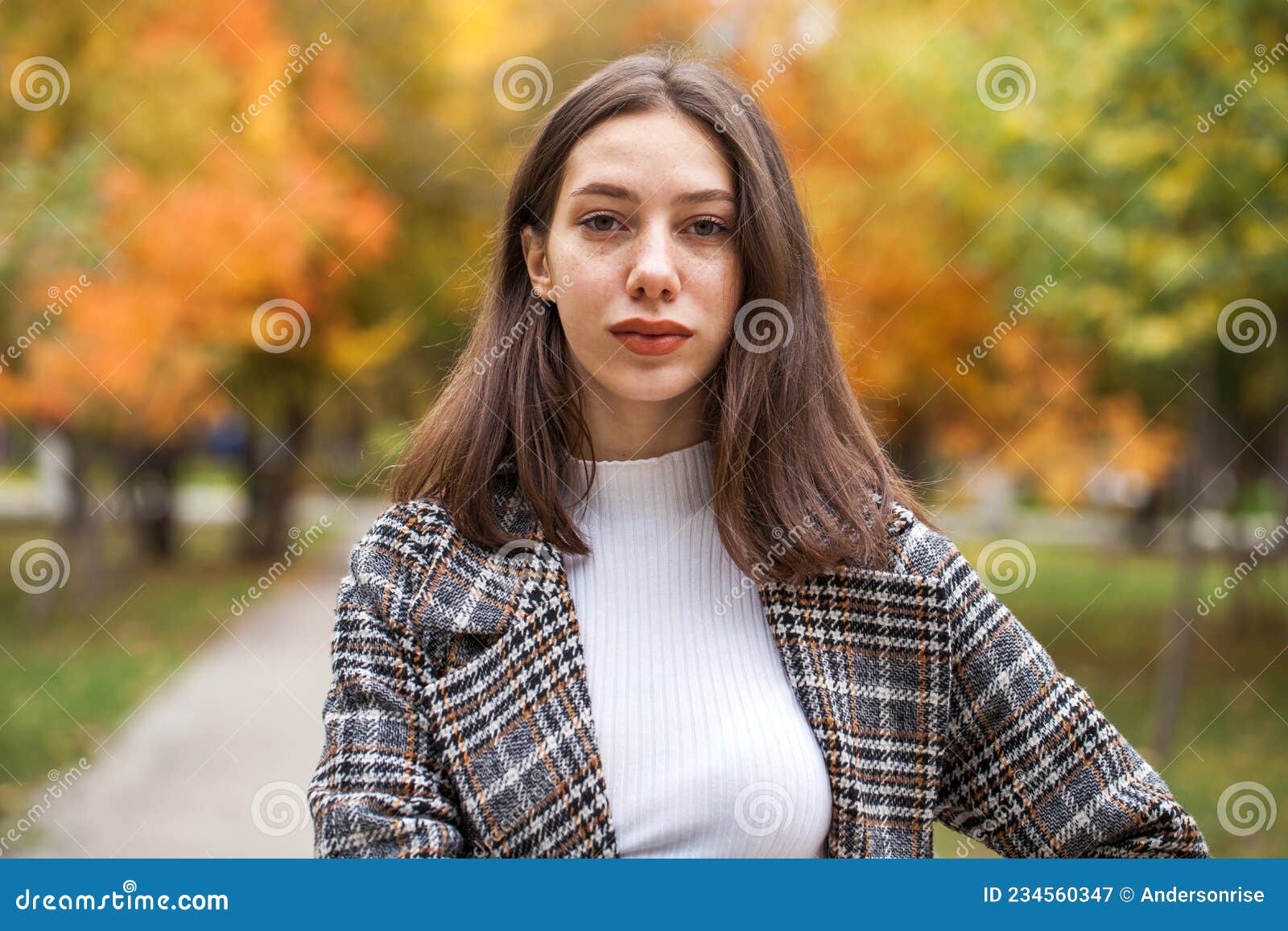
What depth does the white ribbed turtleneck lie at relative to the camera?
2.02 metres

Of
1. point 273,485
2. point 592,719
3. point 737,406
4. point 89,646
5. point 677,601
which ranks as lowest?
point 592,719

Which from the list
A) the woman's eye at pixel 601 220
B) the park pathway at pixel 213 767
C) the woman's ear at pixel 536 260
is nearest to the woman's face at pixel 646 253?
the woman's eye at pixel 601 220

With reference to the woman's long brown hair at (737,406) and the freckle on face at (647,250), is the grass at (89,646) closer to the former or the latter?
the woman's long brown hair at (737,406)

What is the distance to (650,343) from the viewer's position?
7.07 feet

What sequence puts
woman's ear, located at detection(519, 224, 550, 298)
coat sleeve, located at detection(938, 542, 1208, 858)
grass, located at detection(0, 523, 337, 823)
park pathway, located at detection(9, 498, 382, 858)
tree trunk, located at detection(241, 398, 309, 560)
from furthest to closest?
tree trunk, located at detection(241, 398, 309, 560) → grass, located at detection(0, 523, 337, 823) → park pathway, located at detection(9, 498, 382, 858) → woman's ear, located at detection(519, 224, 550, 298) → coat sleeve, located at detection(938, 542, 1208, 858)

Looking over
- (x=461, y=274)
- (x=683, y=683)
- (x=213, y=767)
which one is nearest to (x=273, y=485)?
(x=461, y=274)

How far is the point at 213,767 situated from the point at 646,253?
7.19 meters

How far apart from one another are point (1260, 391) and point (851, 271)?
12.2ft

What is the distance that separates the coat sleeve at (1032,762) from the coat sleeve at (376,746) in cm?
81

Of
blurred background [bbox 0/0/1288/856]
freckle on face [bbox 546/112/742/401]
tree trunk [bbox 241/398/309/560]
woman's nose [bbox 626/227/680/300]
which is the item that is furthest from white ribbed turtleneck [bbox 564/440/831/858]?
tree trunk [bbox 241/398/309/560]

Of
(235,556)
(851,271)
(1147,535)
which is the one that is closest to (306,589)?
(235,556)

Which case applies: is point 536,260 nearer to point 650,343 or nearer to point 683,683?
point 650,343

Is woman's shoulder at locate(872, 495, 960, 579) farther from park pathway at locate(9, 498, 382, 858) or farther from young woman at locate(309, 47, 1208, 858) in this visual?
park pathway at locate(9, 498, 382, 858)

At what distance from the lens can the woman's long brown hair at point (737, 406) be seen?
7.23 ft
